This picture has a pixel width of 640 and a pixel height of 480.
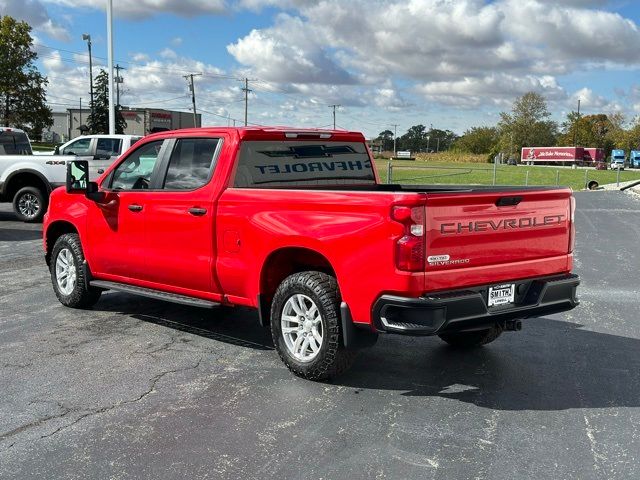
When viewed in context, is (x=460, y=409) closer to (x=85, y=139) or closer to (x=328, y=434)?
(x=328, y=434)

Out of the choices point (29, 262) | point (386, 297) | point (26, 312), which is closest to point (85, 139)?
point (29, 262)

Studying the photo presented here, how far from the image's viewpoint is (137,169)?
6.48 m

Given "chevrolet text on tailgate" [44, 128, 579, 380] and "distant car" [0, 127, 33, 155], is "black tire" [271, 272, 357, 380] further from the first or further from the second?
"distant car" [0, 127, 33, 155]

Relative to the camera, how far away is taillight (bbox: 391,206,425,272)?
422 centimetres

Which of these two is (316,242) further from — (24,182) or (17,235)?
(24,182)

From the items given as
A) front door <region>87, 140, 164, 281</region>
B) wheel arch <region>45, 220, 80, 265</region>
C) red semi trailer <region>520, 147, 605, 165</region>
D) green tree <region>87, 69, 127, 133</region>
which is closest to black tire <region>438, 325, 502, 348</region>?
front door <region>87, 140, 164, 281</region>

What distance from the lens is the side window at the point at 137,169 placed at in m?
6.33

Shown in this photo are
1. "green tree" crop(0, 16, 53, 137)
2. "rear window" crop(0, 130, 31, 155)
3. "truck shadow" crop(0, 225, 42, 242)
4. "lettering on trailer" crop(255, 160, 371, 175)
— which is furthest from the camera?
"green tree" crop(0, 16, 53, 137)

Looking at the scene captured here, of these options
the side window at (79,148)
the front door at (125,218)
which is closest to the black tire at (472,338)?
the front door at (125,218)

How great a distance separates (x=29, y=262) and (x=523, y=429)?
8360 mm

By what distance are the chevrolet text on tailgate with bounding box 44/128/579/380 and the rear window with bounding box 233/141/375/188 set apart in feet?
0.04

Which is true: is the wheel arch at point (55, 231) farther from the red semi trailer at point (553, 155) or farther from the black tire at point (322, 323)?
the red semi trailer at point (553, 155)

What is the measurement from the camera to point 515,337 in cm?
632

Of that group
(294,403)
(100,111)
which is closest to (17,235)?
(294,403)
